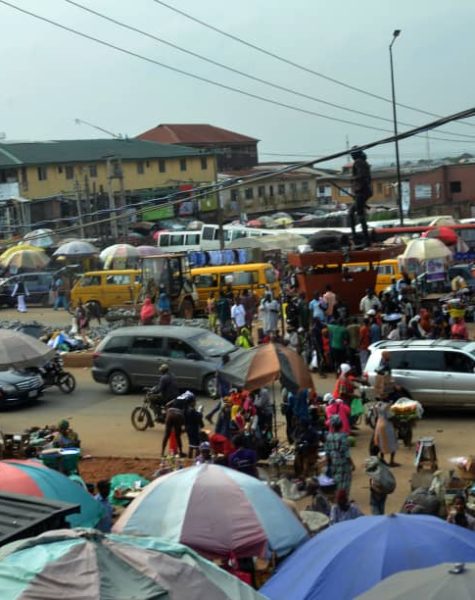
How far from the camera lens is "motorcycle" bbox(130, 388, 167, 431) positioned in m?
19.8

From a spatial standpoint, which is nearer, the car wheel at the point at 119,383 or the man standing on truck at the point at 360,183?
the man standing on truck at the point at 360,183

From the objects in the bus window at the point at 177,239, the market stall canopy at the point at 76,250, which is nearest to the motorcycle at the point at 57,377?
the market stall canopy at the point at 76,250

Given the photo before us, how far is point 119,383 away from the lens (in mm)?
23750

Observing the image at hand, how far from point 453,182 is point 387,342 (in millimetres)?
58998

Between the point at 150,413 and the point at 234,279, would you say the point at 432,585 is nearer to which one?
the point at 150,413

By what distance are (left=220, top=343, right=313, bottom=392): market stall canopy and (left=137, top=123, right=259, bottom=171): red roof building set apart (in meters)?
84.3

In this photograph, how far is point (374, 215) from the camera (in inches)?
2721

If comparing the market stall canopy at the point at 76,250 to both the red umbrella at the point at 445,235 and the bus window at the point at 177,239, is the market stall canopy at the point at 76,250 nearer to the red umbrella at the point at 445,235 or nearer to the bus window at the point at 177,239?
the bus window at the point at 177,239

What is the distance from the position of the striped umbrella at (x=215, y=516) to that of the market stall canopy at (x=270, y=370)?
19.4ft

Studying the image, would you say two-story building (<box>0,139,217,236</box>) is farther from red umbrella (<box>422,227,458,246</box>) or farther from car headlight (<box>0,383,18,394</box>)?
car headlight (<box>0,383,18,394</box>)

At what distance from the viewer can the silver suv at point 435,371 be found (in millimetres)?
19641

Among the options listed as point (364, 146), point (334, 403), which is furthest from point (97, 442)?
point (364, 146)

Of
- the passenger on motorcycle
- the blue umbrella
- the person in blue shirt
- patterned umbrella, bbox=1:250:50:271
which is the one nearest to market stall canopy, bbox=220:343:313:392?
the passenger on motorcycle

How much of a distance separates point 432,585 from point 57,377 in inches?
747
